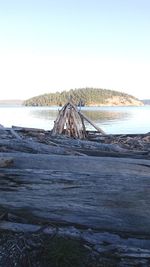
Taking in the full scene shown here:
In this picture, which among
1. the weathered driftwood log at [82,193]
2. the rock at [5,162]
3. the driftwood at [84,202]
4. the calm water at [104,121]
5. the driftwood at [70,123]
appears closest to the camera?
the driftwood at [84,202]

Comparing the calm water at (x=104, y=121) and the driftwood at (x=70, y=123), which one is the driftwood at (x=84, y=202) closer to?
the driftwood at (x=70, y=123)

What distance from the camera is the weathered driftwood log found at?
511 centimetres

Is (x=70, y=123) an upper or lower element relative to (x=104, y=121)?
lower

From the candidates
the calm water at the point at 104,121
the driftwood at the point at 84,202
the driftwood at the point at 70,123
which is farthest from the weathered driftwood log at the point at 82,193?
the calm water at the point at 104,121

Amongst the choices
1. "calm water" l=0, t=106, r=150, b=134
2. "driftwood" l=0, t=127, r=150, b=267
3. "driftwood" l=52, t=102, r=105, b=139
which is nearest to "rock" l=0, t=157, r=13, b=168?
"driftwood" l=0, t=127, r=150, b=267

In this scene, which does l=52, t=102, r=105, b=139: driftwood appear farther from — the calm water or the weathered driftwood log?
the calm water

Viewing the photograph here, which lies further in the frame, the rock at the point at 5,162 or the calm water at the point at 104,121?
the calm water at the point at 104,121

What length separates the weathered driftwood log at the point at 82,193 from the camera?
511cm

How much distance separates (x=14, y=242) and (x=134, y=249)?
1406 mm

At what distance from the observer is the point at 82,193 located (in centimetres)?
536

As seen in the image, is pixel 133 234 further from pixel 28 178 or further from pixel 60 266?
pixel 28 178

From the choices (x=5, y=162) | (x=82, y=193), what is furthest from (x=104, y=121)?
(x=82, y=193)

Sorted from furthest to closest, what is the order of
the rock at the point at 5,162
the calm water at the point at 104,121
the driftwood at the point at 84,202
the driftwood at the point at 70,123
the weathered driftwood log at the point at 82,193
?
the calm water at the point at 104,121, the driftwood at the point at 70,123, the rock at the point at 5,162, the weathered driftwood log at the point at 82,193, the driftwood at the point at 84,202

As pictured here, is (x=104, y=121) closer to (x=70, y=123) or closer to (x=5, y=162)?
(x=70, y=123)
